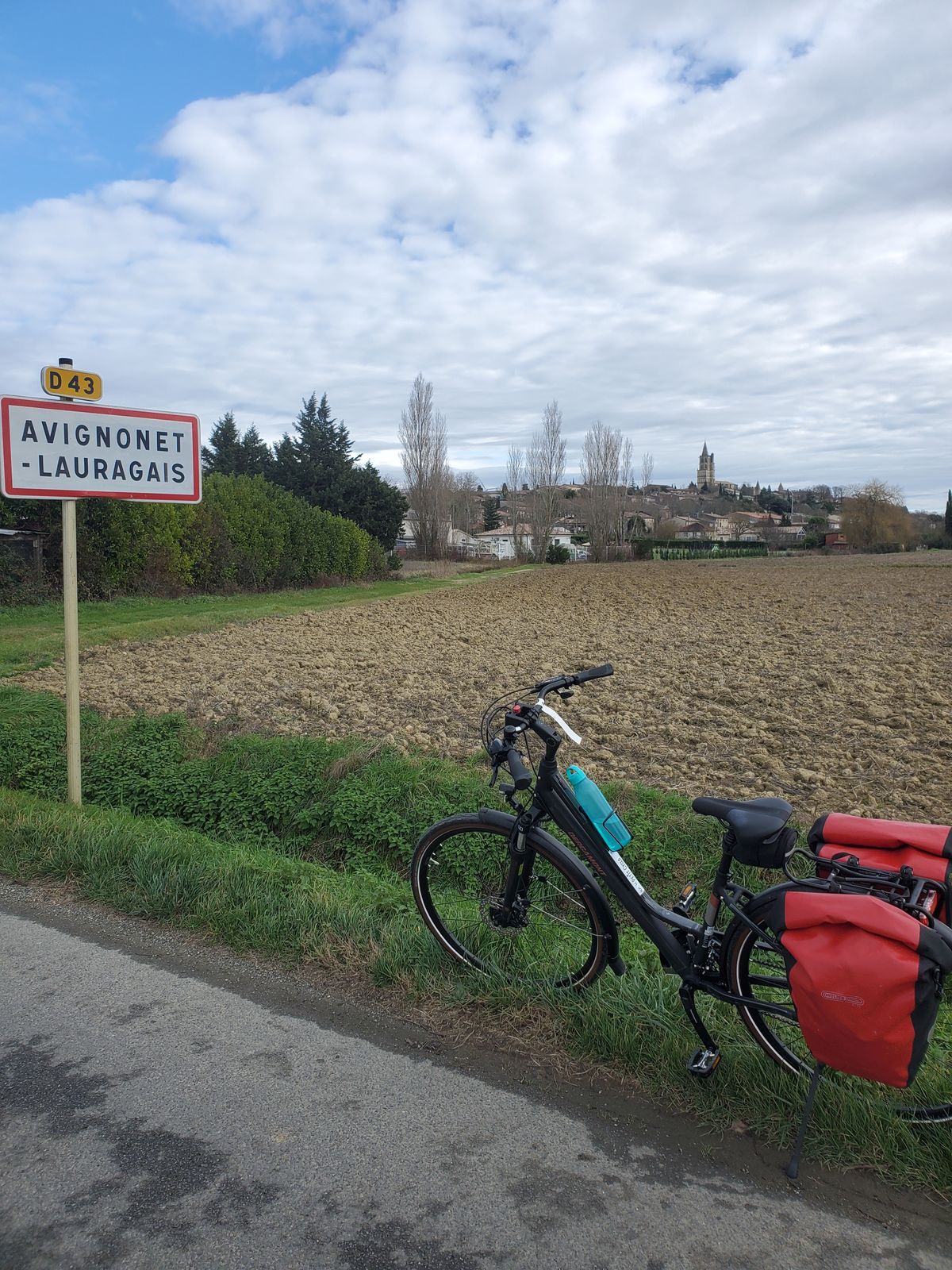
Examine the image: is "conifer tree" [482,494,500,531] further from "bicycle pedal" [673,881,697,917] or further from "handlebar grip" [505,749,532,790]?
"bicycle pedal" [673,881,697,917]

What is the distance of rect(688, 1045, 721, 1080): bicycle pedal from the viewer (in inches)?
112

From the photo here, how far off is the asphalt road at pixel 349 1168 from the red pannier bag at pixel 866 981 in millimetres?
423

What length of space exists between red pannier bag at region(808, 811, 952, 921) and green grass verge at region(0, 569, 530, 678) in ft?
38.2

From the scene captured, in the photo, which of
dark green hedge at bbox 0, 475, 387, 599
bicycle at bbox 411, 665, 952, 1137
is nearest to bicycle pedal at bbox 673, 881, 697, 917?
bicycle at bbox 411, 665, 952, 1137

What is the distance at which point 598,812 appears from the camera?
3260mm

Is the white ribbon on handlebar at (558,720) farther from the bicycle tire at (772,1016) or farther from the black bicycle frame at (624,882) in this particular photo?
the bicycle tire at (772,1016)

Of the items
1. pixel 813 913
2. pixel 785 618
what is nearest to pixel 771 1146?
pixel 813 913

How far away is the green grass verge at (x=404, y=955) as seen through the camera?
104 inches

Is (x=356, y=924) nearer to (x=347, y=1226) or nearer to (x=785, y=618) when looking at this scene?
(x=347, y=1226)

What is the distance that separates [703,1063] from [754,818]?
83 cm

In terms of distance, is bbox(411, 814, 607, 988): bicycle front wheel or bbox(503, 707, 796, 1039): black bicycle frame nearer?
bbox(503, 707, 796, 1039): black bicycle frame

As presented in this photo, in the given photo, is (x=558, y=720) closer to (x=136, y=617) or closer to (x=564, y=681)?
(x=564, y=681)

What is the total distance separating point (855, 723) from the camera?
27.5ft

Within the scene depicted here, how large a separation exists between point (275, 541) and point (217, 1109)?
92.3ft
